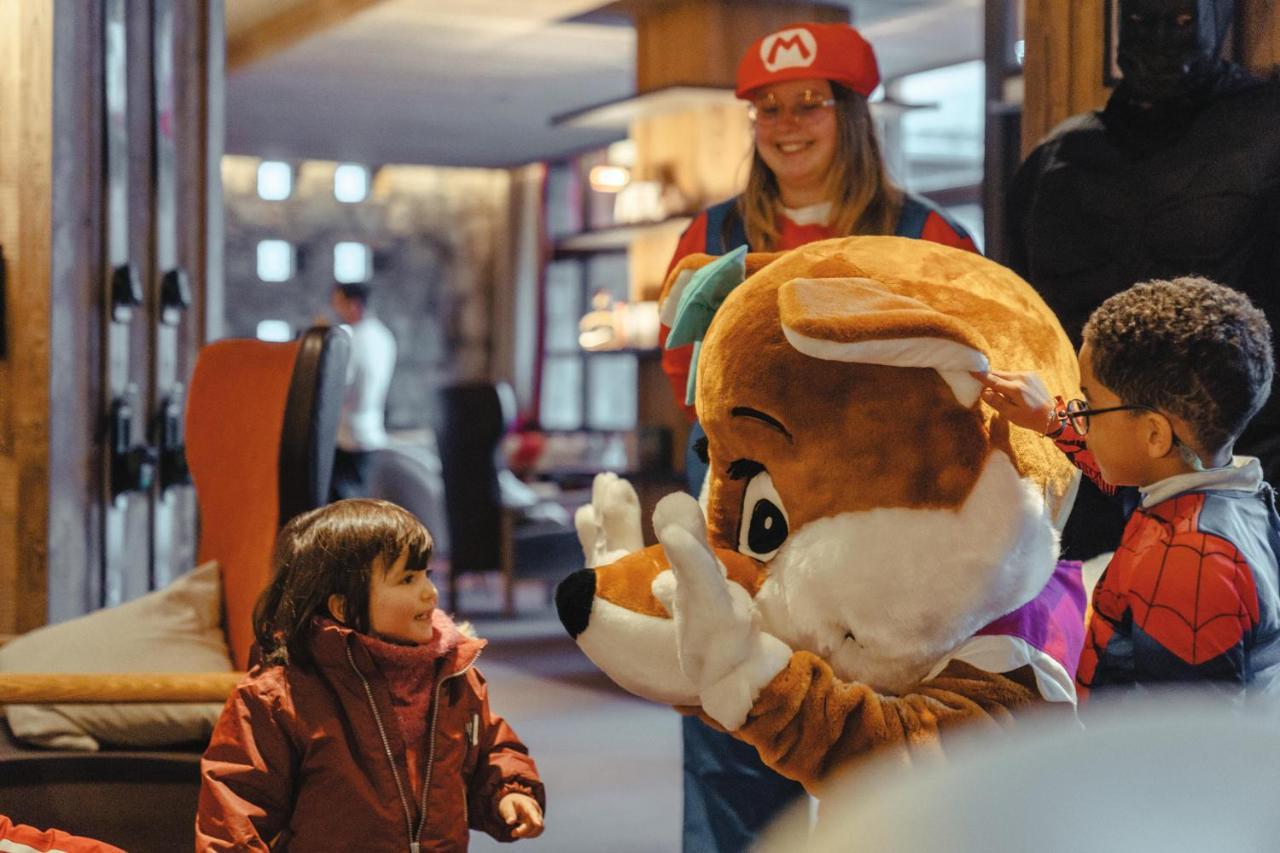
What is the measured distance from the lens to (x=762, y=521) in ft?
4.55

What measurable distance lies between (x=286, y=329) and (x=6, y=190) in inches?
329

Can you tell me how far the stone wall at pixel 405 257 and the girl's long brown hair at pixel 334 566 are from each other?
9477 millimetres

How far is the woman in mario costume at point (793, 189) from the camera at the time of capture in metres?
2.06

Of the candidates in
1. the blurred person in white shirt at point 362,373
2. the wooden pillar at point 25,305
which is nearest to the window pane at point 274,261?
the blurred person in white shirt at point 362,373

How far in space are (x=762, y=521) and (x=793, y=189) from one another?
853 millimetres

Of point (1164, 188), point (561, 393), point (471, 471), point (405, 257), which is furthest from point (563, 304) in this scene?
point (1164, 188)

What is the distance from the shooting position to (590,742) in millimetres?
4434

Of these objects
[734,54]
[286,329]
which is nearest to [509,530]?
[734,54]

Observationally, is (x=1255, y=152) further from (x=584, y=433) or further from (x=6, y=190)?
(x=584, y=433)

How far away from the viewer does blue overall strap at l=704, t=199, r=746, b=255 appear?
2114mm

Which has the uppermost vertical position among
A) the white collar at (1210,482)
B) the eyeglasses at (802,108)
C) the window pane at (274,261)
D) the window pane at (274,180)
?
the window pane at (274,180)

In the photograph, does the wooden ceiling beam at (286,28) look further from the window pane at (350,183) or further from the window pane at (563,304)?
the window pane at (563,304)

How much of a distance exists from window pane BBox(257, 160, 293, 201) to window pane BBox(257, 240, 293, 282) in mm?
355

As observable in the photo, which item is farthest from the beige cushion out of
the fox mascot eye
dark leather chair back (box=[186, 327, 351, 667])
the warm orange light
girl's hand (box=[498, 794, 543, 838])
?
the warm orange light
